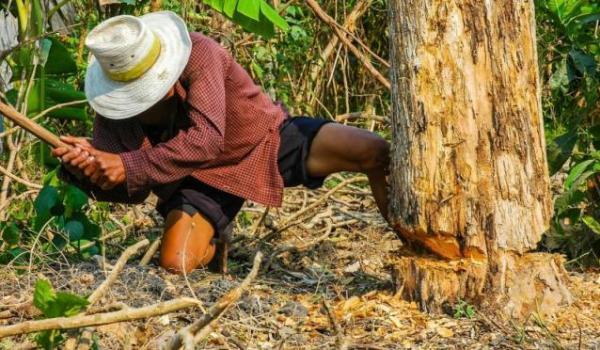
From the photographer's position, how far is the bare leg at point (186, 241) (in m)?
4.44

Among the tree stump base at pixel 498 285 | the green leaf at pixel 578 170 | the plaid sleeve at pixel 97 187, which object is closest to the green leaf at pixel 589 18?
the green leaf at pixel 578 170

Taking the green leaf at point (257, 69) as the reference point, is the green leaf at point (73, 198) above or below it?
below

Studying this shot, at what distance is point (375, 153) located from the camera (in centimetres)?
426

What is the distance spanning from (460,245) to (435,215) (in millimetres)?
140

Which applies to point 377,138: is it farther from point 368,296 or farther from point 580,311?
point 580,311

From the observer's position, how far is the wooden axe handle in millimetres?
3555

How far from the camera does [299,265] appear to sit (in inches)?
189

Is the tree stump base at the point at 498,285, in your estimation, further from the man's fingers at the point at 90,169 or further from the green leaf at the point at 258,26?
the green leaf at the point at 258,26

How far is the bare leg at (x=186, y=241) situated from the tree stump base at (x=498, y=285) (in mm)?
1102

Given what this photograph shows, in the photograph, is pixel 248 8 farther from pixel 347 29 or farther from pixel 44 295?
pixel 44 295

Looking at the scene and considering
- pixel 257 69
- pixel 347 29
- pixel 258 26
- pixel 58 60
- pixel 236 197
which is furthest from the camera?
pixel 347 29

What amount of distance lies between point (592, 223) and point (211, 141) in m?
1.52

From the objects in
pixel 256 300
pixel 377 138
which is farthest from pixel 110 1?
pixel 256 300

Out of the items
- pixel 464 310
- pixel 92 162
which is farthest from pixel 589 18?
pixel 92 162
